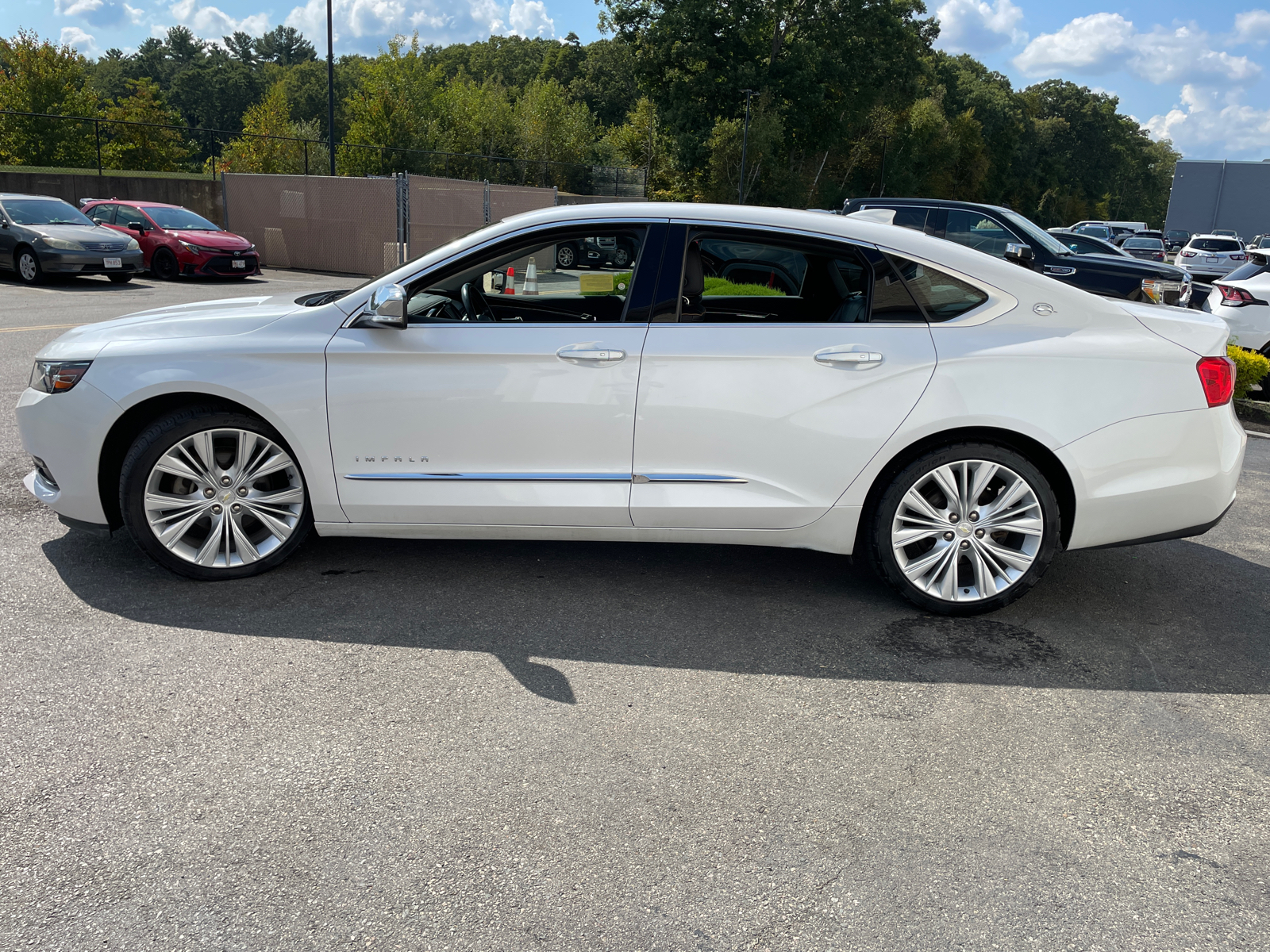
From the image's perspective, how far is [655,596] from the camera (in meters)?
4.53

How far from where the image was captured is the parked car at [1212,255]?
1210 inches

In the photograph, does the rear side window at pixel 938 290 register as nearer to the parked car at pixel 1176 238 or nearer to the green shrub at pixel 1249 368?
the green shrub at pixel 1249 368

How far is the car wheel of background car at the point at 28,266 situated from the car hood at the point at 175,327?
15.3 metres

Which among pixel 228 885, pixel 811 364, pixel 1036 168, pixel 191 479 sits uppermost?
pixel 1036 168

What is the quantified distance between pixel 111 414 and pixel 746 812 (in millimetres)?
3105

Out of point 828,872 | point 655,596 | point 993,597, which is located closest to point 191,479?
point 655,596

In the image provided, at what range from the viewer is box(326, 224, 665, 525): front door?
416 centimetres

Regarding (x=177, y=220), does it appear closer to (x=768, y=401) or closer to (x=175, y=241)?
(x=175, y=241)

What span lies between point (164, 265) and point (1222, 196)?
158 ft

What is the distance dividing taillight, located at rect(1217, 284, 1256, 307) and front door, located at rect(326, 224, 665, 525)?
10.0 m

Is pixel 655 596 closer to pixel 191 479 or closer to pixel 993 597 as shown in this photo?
pixel 993 597

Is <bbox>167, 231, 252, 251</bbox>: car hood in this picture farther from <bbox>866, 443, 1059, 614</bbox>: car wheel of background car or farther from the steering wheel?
<bbox>866, 443, 1059, 614</bbox>: car wheel of background car

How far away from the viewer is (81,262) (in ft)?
57.7

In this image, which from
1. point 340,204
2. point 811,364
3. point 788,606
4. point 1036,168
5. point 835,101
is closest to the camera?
point 811,364
